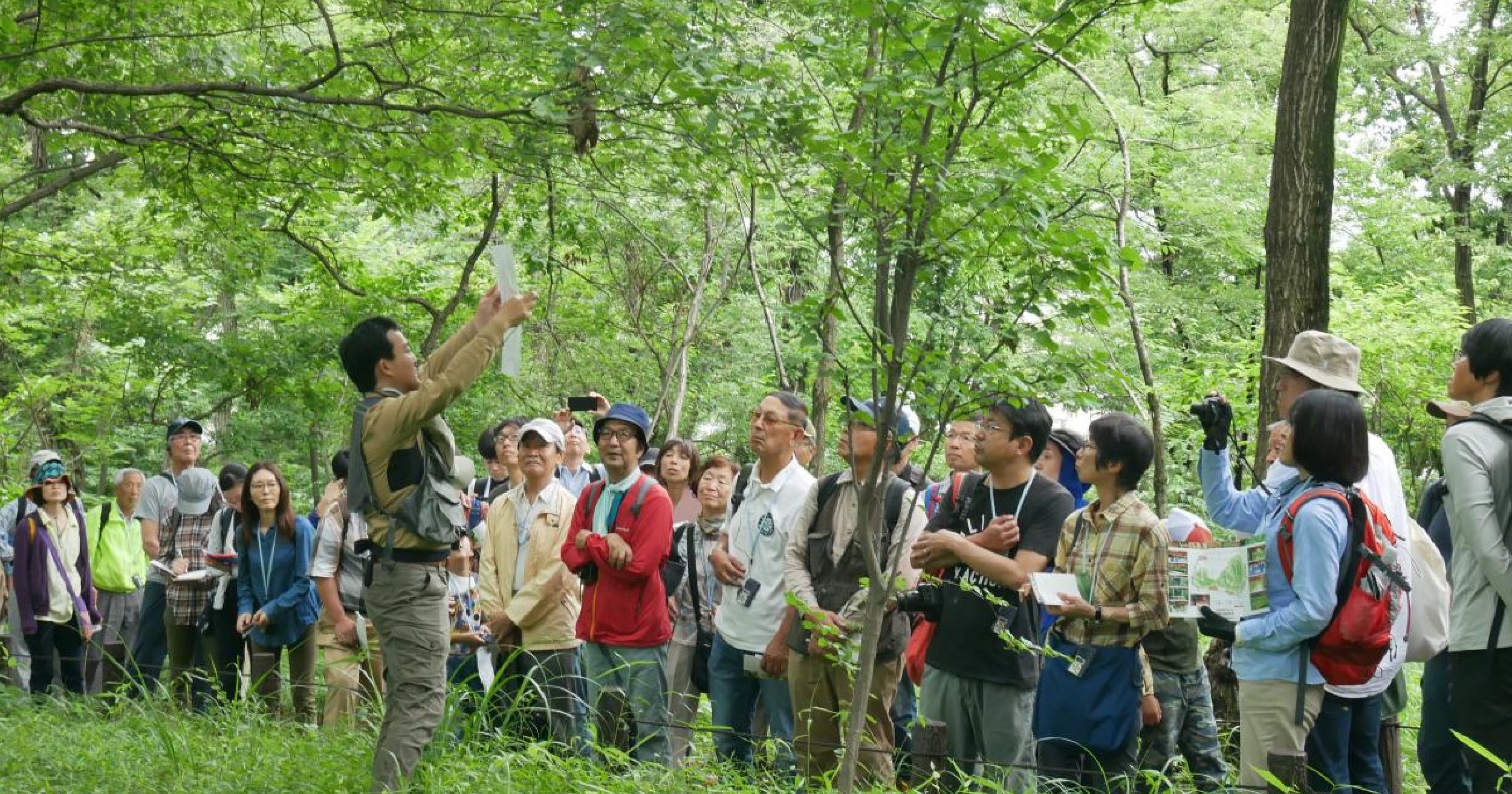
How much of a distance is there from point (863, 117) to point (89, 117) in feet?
18.8

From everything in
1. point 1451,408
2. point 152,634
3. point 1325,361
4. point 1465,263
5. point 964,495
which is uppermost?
point 1465,263

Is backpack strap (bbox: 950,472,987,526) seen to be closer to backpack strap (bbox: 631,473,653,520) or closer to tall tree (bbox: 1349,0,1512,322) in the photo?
backpack strap (bbox: 631,473,653,520)

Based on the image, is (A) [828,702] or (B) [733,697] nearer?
(A) [828,702]

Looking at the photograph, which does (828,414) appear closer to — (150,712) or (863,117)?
(150,712)

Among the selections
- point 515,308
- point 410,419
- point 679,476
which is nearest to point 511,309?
point 515,308

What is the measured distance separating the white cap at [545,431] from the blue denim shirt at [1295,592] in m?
3.60

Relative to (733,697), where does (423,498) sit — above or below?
above

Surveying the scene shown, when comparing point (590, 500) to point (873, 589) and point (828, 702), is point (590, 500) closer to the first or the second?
point (828, 702)

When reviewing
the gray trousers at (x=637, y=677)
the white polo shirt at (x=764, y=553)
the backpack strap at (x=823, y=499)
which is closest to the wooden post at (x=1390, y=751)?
the backpack strap at (x=823, y=499)

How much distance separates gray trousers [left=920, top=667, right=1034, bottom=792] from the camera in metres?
5.21

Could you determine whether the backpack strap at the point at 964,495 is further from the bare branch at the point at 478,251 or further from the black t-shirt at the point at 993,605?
the bare branch at the point at 478,251

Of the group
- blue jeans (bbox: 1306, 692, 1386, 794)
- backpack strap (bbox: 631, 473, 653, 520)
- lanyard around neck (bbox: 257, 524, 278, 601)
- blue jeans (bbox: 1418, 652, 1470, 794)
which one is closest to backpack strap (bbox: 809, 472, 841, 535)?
backpack strap (bbox: 631, 473, 653, 520)

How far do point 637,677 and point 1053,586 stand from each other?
7.96ft

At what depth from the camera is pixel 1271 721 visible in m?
4.45
